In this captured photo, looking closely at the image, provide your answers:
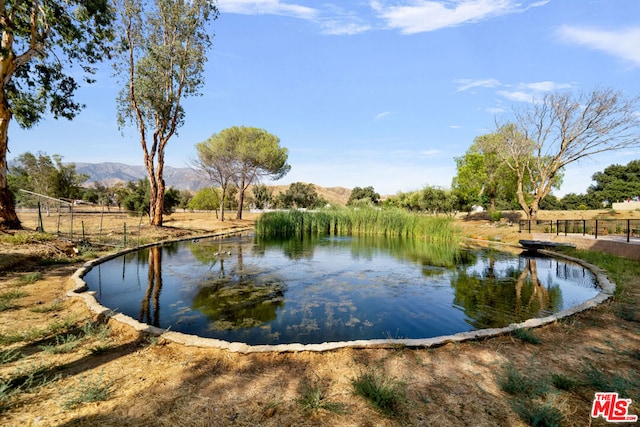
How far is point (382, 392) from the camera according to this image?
2.36 metres

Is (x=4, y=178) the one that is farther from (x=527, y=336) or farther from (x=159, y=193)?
(x=527, y=336)

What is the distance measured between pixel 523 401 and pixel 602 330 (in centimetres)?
275

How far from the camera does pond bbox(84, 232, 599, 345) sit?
14.7 ft

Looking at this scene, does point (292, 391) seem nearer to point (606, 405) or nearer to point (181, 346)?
point (181, 346)

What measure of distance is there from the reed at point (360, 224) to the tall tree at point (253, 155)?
364 inches

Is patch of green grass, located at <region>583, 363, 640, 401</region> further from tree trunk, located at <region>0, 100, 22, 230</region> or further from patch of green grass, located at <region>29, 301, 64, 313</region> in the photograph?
tree trunk, located at <region>0, 100, 22, 230</region>

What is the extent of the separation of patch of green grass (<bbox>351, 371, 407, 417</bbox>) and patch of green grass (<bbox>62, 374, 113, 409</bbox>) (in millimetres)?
2092

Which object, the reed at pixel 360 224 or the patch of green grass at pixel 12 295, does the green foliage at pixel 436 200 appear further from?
the patch of green grass at pixel 12 295

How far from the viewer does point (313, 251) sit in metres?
12.6

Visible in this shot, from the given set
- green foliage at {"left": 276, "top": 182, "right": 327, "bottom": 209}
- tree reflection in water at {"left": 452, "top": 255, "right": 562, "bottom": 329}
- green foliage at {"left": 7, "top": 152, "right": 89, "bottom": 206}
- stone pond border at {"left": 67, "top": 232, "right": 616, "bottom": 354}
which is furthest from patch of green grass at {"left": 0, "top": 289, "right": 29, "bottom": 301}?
green foliage at {"left": 276, "top": 182, "right": 327, "bottom": 209}

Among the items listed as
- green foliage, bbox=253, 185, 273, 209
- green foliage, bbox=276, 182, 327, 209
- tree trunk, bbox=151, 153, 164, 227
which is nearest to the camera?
tree trunk, bbox=151, 153, 164, 227

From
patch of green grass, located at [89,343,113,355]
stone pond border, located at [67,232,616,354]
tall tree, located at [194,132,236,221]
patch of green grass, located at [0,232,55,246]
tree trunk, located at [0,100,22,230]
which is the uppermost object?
tall tree, located at [194,132,236,221]

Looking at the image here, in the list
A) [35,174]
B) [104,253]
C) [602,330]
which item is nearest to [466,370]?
[602,330]

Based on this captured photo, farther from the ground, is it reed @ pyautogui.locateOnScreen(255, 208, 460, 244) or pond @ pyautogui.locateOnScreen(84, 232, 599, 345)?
reed @ pyautogui.locateOnScreen(255, 208, 460, 244)
